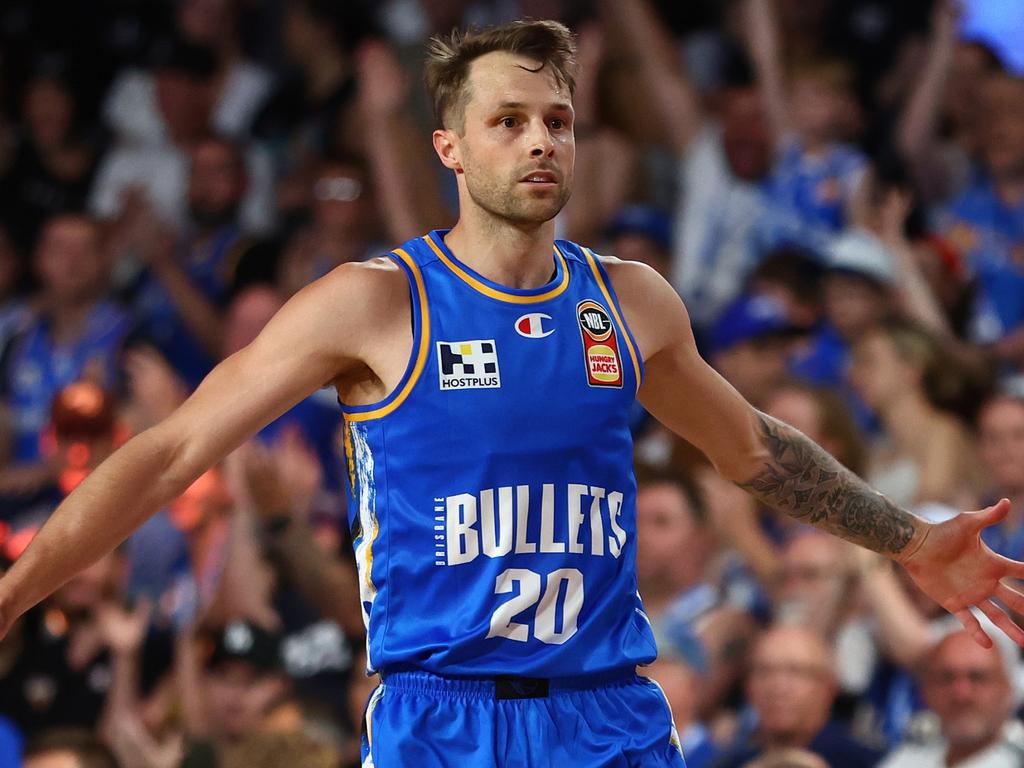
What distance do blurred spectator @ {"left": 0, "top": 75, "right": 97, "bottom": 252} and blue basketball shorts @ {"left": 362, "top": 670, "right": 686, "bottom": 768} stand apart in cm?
538

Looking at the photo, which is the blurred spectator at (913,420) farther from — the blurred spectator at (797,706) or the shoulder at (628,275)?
the shoulder at (628,275)

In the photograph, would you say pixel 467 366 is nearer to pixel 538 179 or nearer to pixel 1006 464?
pixel 538 179

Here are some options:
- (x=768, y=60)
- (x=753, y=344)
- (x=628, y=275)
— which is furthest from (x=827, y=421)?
(x=628, y=275)

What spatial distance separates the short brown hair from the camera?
3080 mm

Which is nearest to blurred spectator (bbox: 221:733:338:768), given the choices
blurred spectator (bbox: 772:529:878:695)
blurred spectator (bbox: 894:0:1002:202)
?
blurred spectator (bbox: 772:529:878:695)

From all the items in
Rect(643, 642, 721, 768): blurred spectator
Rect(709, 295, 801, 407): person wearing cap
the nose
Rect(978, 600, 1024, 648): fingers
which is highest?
the nose

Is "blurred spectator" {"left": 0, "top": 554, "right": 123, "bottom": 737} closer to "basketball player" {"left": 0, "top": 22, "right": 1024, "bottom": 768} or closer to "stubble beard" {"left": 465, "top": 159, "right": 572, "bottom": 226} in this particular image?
"basketball player" {"left": 0, "top": 22, "right": 1024, "bottom": 768}

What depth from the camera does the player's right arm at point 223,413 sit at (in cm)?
278

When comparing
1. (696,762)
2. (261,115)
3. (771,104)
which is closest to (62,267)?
(261,115)

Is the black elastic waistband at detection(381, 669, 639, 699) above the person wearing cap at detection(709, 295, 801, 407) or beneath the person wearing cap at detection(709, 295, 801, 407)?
above

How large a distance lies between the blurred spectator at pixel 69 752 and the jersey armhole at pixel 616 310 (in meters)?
2.88

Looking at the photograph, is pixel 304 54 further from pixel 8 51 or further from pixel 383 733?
pixel 383 733

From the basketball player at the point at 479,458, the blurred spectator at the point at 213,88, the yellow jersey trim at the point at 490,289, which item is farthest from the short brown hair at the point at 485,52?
the blurred spectator at the point at 213,88

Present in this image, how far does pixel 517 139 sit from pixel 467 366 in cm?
46
